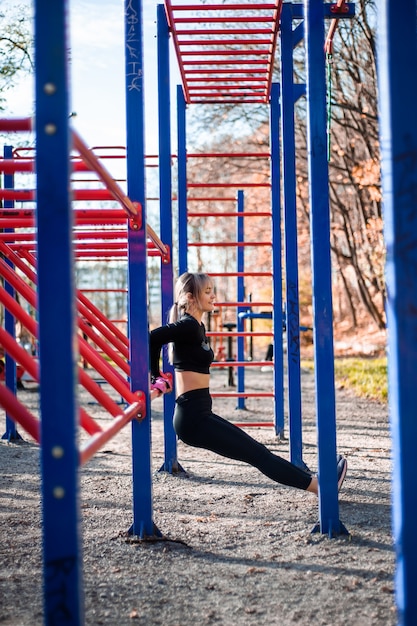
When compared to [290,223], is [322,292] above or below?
below

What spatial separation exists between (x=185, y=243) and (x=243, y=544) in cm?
296

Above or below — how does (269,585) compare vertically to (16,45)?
below

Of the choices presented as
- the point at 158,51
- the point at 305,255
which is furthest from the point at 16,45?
the point at 305,255

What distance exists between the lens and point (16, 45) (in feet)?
23.6

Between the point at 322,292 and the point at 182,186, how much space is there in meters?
2.86

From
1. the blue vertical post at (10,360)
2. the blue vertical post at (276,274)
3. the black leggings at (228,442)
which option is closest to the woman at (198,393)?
the black leggings at (228,442)

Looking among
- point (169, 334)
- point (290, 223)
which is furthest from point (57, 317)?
point (290, 223)

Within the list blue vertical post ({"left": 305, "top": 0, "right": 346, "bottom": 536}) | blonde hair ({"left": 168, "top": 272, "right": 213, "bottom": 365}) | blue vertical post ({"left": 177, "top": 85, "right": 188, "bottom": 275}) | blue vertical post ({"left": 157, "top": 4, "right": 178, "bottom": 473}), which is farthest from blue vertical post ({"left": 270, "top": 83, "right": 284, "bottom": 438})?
blue vertical post ({"left": 305, "top": 0, "right": 346, "bottom": 536})

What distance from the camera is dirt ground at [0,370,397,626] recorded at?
2.47 meters

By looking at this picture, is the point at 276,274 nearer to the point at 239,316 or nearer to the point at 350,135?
the point at 239,316

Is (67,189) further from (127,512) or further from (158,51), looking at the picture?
(158,51)

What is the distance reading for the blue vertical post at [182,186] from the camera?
18.4ft

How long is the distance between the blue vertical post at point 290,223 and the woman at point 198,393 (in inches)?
52.1

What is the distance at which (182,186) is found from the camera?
5.88 metres
